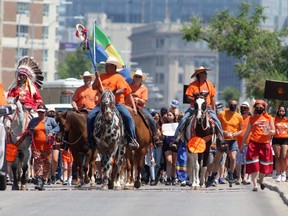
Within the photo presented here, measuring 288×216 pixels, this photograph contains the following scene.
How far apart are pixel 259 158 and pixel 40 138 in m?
4.12

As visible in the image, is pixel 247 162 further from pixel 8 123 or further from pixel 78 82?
pixel 78 82

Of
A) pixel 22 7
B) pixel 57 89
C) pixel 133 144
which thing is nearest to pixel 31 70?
pixel 133 144

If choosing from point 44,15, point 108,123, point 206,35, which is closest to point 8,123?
point 108,123

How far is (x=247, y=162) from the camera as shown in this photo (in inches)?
1238

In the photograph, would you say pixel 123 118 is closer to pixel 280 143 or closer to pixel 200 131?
pixel 200 131

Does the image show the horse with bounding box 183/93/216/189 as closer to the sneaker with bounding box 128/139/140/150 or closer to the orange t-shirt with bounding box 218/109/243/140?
the sneaker with bounding box 128/139/140/150

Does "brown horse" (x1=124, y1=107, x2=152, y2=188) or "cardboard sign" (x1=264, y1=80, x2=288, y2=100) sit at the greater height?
"cardboard sign" (x1=264, y1=80, x2=288, y2=100)

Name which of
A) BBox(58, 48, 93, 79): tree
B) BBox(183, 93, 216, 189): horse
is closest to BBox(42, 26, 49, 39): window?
BBox(58, 48, 93, 79): tree

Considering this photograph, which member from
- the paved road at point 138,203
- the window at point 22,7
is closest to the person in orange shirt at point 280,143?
the paved road at point 138,203

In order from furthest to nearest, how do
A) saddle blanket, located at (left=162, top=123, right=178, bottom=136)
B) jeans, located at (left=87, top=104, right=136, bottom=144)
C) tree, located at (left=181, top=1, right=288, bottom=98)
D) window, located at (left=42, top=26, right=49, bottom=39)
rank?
window, located at (left=42, top=26, right=49, bottom=39) < tree, located at (left=181, top=1, right=288, bottom=98) < saddle blanket, located at (left=162, top=123, right=178, bottom=136) < jeans, located at (left=87, top=104, right=136, bottom=144)

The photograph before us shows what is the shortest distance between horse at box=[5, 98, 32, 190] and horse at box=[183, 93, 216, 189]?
3217 millimetres

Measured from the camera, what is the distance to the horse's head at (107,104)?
96.5 ft

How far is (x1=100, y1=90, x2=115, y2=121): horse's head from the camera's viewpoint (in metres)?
29.4

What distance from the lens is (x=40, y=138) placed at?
105ft
